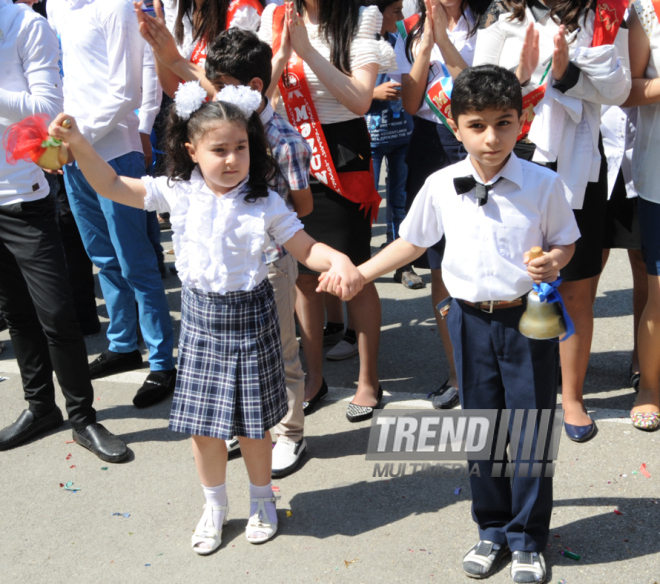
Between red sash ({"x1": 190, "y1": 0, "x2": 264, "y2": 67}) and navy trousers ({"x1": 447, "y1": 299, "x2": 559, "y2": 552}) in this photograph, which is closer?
navy trousers ({"x1": 447, "y1": 299, "x2": 559, "y2": 552})

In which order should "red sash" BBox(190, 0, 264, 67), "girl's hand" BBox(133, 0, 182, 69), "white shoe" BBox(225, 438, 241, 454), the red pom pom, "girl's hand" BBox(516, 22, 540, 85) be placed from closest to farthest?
the red pom pom < "girl's hand" BBox(516, 22, 540, 85) < "girl's hand" BBox(133, 0, 182, 69) < "white shoe" BBox(225, 438, 241, 454) < "red sash" BBox(190, 0, 264, 67)

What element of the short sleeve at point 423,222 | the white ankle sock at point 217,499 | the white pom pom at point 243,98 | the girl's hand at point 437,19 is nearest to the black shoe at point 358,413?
the white ankle sock at point 217,499

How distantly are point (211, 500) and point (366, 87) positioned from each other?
2047 mm

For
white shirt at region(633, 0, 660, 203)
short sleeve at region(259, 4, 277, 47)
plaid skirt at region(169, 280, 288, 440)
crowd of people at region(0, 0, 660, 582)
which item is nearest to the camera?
crowd of people at region(0, 0, 660, 582)

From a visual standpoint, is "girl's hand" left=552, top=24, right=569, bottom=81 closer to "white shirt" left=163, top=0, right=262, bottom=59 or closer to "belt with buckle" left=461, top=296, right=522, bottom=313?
"belt with buckle" left=461, top=296, right=522, bottom=313

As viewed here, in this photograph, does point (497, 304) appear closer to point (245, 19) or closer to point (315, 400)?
point (315, 400)

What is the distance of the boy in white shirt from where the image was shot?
2496 mm

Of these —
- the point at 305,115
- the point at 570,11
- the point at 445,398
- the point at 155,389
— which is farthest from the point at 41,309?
the point at 570,11

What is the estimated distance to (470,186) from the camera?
2.54 metres

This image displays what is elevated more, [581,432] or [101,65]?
[101,65]

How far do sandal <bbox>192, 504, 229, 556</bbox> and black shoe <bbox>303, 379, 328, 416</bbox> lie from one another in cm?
105

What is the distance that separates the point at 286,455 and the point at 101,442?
A: 97 cm

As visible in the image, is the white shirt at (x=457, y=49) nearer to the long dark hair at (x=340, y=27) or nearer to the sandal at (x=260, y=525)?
the long dark hair at (x=340, y=27)

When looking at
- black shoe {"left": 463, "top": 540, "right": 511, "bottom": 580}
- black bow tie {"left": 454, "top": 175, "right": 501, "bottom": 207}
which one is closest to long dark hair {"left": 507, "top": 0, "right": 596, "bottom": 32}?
black bow tie {"left": 454, "top": 175, "right": 501, "bottom": 207}
